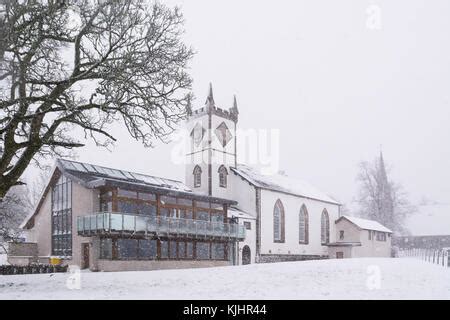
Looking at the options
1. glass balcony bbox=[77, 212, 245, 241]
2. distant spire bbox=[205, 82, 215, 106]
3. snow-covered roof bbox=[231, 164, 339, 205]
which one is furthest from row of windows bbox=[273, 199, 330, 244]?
distant spire bbox=[205, 82, 215, 106]

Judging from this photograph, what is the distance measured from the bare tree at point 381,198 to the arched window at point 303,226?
17.1m

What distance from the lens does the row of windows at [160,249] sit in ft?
105

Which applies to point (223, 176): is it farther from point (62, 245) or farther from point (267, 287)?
point (267, 287)

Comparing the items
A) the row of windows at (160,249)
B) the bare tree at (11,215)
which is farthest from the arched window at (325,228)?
the bare tree at (11,215)

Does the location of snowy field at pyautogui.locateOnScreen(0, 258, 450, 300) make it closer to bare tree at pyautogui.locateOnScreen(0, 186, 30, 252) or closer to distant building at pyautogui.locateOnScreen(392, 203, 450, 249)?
bare tree at pyautogui.locateOnScreen(0, 186, 30, 252)

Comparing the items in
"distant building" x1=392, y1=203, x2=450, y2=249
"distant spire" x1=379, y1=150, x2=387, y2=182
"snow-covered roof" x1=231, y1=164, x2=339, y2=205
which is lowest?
"distant building" x1=392, y1=203, x2=450, y2=249

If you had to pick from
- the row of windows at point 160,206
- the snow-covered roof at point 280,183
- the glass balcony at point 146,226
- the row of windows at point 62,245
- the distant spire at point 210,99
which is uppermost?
the distant spire at point 210,99

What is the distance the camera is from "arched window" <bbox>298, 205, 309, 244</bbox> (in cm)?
5356

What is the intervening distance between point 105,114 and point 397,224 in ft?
192

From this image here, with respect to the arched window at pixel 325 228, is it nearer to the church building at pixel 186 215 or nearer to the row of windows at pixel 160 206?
the church building at pixel 186 215

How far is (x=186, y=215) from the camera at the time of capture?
38.1m

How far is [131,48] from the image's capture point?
17.4 metres

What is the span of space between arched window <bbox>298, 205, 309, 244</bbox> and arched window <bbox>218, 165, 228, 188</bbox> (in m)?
10.1

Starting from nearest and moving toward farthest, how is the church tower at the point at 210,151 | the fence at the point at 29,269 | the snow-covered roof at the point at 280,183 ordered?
the fence at the point at 29,269 → the snow-covered roof at the point at 280,183 → the church tower at the point at 210,151
